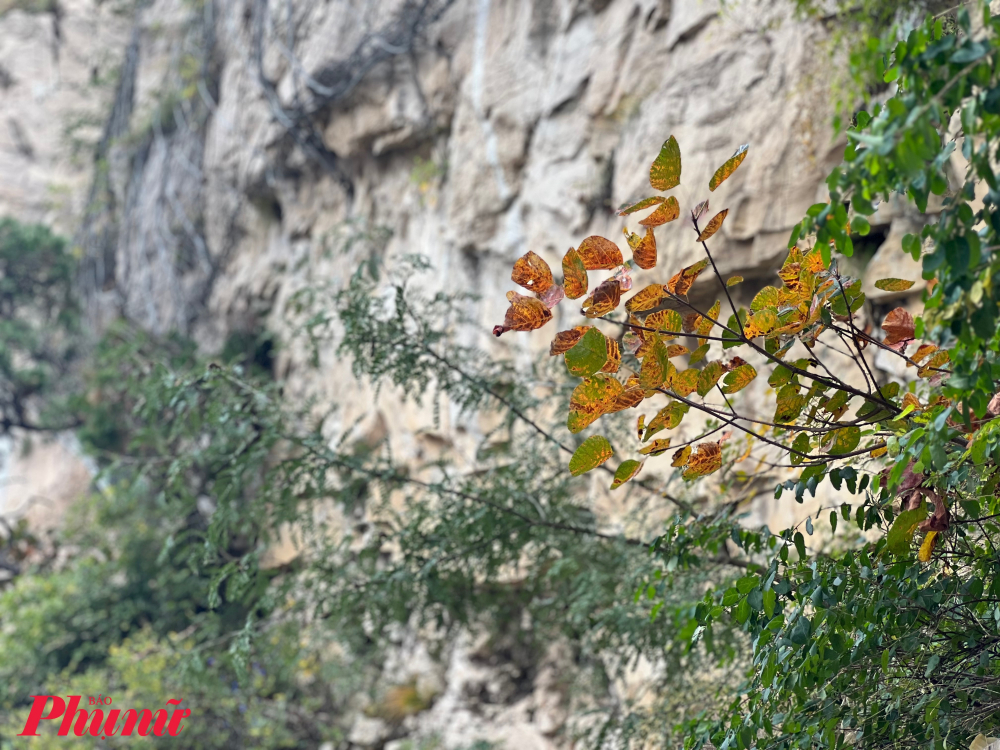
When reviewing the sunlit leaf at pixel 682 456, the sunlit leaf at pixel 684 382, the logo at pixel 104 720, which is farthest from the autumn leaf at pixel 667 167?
the logo at pixel 104 720

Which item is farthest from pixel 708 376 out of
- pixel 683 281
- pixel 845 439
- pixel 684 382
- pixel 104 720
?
pixel 104 720

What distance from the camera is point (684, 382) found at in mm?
1229

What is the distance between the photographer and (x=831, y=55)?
3135 mm

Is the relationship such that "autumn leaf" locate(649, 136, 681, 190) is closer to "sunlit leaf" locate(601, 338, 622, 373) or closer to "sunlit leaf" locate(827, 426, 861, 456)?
"sunlit leaf" locate(601, 338, 622, 373)

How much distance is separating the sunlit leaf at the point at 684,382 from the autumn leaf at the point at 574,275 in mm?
200

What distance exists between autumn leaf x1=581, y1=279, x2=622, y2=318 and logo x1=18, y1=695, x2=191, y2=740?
4.28 metres

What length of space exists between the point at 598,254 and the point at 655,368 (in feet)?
0.61

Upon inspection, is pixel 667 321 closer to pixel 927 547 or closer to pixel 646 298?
pixel 646 298

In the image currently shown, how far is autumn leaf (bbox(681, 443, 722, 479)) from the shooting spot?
1.33m

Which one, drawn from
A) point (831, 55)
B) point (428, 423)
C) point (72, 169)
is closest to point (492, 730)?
point (428, 423)

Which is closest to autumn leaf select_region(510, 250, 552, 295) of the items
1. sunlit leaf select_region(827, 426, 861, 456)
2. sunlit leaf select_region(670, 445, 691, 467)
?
sunlit leaf select_region(670, 445, 691, 467)

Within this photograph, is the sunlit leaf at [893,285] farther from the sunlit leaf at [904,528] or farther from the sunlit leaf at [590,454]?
the sunlit leaf at [590,454]

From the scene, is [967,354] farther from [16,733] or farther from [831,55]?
[16,733]

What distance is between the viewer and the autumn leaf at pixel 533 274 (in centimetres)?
117
